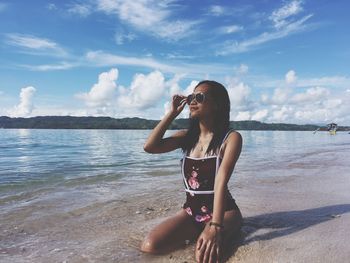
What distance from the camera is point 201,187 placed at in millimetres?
4828

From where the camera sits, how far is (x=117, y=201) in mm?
8641

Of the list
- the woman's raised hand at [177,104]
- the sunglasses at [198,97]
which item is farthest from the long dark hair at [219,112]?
the woman's raised hand at [177,104]

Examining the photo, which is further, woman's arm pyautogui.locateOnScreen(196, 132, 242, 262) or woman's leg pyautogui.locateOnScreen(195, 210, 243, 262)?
woman's leg pyautogui.locateOnScreen(195, 210, 243, 262)

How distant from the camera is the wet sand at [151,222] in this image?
4.51 metres

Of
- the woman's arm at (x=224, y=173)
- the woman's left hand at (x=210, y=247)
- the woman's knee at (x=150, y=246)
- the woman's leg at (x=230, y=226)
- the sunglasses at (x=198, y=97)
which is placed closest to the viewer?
the woman's left hand at (x=210, y=247)

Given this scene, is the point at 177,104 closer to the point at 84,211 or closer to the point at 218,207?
the point at 218,207

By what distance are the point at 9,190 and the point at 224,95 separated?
8.56m

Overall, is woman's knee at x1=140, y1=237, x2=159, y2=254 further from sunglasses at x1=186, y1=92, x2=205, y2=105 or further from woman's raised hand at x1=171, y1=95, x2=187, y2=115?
sunglasses at x1=186, y1=92, x2=205, y2=105

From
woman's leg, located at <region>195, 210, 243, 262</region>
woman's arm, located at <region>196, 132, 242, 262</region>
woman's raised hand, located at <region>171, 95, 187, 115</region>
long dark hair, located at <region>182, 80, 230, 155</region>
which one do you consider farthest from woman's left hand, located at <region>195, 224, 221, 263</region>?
woman's raised hand, located at <region>171, 95, 187, 115</region>

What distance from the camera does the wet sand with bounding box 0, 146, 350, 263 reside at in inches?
177

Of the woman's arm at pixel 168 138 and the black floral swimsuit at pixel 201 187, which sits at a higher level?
the woman's arm at pixel 168 138

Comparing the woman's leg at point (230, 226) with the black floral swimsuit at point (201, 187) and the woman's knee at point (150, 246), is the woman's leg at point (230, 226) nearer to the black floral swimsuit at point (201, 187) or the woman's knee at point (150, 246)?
the black floral swimsuit at point (201, 187)

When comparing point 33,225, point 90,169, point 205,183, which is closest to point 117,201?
point 33,225

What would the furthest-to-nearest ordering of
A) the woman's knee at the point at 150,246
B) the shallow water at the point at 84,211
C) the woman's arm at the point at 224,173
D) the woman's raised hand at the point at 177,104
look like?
1. the woman's raised hand at the point at 177,104
2. the shallow water at the point at 84,211
3. the woman's knee at the point at 150,246
4. the woman's arm at the point at 224,173
